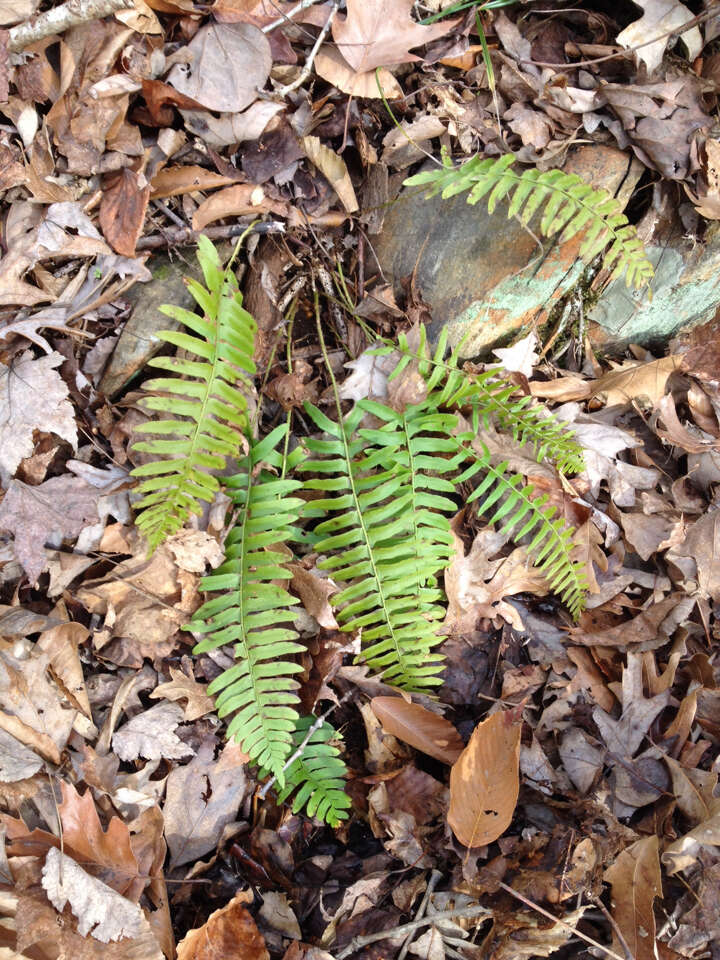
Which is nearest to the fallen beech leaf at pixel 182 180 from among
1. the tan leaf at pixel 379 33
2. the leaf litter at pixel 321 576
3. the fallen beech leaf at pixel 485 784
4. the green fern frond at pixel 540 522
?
the leaf litter at pixel 321 576

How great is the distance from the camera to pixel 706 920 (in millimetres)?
2365

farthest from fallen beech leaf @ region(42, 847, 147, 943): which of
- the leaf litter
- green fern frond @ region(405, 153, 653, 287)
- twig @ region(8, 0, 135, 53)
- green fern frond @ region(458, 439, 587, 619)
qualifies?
twig @ region(8, 0, 135, 53)

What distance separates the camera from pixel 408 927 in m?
2.31

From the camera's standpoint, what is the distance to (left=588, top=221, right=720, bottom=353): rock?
10.3 ft

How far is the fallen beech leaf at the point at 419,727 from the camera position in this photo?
101 inches

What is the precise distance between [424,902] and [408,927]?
0.10 m

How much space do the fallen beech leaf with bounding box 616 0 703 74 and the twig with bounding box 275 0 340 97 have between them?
1.19 meters

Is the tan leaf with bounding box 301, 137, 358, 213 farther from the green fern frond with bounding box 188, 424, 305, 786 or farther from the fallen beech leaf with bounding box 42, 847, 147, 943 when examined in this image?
the fallen beech leaf with bounding box 42, 847, 147, 943

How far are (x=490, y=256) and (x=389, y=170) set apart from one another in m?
0.57

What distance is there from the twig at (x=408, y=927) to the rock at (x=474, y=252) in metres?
2.26

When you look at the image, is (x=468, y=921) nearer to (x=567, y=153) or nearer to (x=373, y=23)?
(x=567, y=153)

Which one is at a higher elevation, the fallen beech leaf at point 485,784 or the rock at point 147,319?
the rock at point 147,319

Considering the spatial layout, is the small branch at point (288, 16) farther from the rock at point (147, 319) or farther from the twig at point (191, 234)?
the rock at point (147, 319)

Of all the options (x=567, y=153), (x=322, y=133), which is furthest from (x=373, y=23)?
(x=567, y=153)
